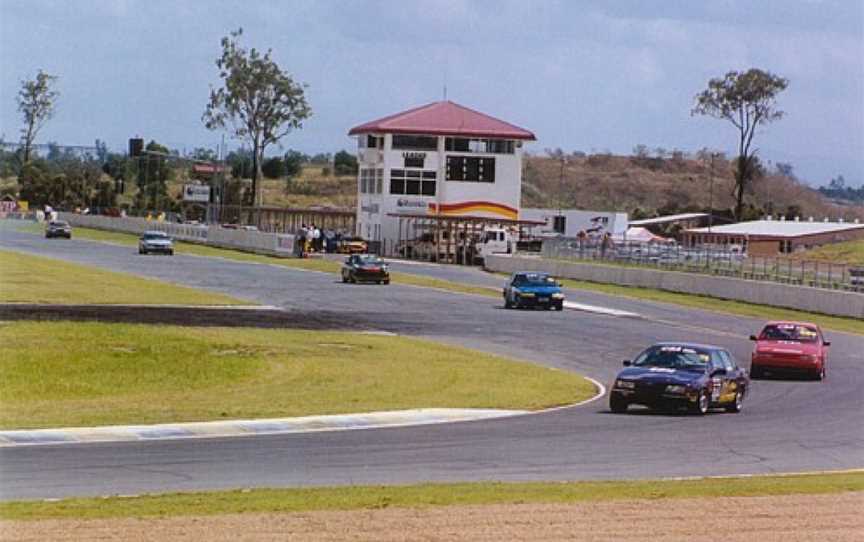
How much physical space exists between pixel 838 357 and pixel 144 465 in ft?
94.5

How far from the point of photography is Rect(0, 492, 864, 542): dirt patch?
1527 centimetres

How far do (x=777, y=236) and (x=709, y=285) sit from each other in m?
47.5

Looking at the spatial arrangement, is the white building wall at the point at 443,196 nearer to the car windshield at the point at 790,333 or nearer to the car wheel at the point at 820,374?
the car windshield at the point at 790,333

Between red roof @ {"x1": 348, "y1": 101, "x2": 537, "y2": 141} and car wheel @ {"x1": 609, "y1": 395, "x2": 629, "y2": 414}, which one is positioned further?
red roof @ {"x1": 348, "y1": 101, "x2": 537, "y2": 141}

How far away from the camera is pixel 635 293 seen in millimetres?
74625

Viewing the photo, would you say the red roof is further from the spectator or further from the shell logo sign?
the spectator

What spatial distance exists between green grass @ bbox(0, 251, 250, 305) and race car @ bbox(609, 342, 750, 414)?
83.5ft

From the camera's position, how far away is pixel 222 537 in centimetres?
1505

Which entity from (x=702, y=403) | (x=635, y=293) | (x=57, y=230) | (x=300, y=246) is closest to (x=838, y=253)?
(x=635, y=293)

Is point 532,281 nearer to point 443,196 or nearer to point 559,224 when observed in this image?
point 443,196

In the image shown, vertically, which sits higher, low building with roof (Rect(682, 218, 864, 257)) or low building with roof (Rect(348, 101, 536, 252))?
low building with roof (Rect(348, 101, 536, 252))

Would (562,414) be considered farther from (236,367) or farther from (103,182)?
(103,182)

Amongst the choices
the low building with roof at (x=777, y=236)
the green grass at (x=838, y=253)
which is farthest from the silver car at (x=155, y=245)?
the green grass at (x=838, y=253)

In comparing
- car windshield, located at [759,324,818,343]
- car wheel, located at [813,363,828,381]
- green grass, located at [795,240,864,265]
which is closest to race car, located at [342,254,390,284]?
green grass, located at [795,240,864,265]
